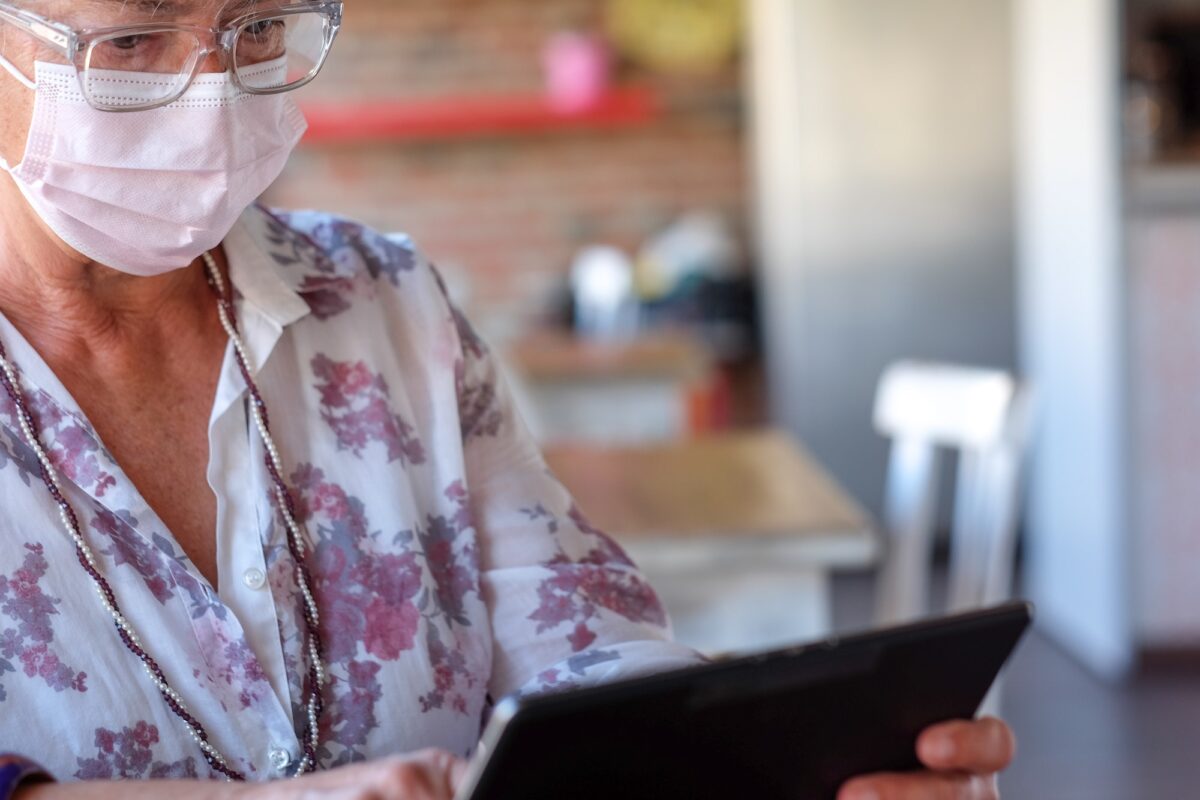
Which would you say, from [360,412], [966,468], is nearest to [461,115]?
[966,468]

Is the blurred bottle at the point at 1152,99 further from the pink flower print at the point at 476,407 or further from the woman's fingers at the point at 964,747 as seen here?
the woman's fingers at the point at 964,747

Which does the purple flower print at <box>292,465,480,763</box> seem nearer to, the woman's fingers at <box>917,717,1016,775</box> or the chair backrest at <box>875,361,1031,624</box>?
the woman's fingers at <box>917,717,1016,775</box>

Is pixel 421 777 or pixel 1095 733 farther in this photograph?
pixel 1095 733

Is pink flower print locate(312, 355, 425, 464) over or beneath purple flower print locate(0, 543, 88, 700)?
over

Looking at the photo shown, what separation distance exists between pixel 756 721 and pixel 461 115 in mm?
4541

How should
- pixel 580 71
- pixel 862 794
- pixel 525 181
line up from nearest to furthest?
pixel 862 794 → pixel 580 71 → pixel 525 181

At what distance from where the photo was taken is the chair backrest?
1.98m

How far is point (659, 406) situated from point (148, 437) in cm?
272

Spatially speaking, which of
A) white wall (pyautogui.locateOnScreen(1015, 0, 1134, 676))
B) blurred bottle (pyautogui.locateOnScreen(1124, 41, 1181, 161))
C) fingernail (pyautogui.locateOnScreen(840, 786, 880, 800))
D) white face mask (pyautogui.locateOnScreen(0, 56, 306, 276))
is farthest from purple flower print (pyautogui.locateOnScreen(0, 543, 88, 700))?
blurred bottle (pyautogui.locateOnScreen(1124, 41, 1181, 161))

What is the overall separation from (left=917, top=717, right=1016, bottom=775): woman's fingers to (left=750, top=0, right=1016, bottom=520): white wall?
355cm

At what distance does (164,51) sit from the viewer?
948 millimetres

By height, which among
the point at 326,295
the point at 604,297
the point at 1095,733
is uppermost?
the point at 326,295

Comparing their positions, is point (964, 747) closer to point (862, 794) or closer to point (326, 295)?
point (862, 794)

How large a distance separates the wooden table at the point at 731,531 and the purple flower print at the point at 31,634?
0.76m
